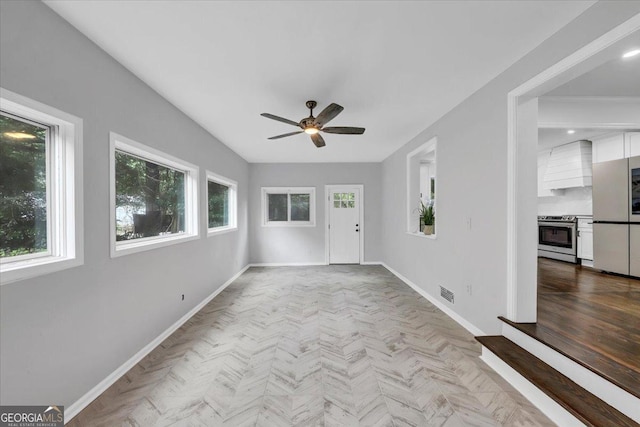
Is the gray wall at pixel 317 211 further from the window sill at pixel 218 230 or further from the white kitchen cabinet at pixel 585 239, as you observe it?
the white kitchen cabinet at pixel 585 239

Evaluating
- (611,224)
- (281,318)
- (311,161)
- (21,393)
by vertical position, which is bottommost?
(281,318)

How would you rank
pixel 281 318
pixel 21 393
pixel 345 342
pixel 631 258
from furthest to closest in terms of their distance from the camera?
pixel 631 258 < pixel 281 318 < pixel 345 342 < pixel 21 393

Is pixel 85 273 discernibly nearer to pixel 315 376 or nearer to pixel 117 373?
pixel 117 373

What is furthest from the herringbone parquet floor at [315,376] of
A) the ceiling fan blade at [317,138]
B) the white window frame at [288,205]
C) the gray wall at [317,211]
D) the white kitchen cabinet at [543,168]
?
the white kitchen cabinet at [543,168]

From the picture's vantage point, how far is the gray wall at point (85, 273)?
140 centimetres

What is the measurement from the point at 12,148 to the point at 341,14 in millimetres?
2119

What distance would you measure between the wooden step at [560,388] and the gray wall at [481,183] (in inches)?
14.4

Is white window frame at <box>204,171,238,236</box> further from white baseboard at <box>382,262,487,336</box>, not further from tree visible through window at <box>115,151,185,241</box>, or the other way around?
white baseboard at <box>382,262,487,336</box>

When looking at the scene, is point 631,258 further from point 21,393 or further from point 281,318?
point 21,393

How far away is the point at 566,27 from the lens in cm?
176

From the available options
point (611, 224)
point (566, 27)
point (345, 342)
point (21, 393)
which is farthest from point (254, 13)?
point (611, 224)

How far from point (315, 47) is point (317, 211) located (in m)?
4.70

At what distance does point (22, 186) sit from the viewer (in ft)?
5.05

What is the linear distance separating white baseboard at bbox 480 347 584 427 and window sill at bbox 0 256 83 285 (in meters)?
3.17
